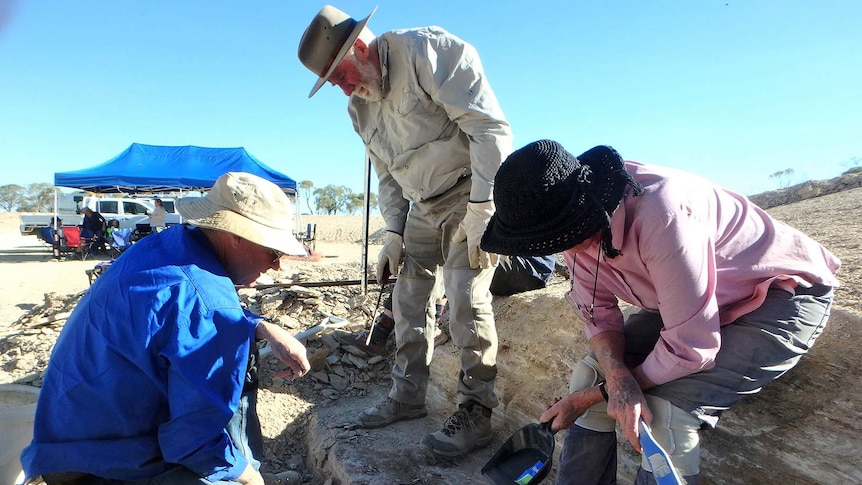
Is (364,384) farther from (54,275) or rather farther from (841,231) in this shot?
(54,275)

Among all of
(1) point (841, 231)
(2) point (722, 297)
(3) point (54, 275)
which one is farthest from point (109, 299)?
(3) point (54, 275)

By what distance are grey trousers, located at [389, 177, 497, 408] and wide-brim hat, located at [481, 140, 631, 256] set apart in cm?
107

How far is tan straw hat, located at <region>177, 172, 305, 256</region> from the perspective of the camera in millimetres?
1685

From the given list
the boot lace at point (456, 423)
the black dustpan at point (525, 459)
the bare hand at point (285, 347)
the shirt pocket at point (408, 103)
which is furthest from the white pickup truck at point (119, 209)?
the black dustpan at point (525, 459)

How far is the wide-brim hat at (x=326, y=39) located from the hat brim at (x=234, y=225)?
1.10 metres

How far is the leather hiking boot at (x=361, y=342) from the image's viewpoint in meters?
4.01

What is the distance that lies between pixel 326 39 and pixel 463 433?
207 centimetres

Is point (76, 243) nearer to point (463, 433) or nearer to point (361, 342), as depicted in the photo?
point (361, 342)

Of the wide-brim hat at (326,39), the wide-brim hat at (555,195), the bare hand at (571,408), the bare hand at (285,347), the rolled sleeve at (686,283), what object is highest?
the wide-brim hat at (326,39)

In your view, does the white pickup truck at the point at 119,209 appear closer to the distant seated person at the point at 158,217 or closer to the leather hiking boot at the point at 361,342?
the distant seated person at the point at 158,217

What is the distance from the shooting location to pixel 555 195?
144cm

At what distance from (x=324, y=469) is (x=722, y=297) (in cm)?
220

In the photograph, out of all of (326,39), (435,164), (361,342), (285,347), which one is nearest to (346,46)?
(326,39)

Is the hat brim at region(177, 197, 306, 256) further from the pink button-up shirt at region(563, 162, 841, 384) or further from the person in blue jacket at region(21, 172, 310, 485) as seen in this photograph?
the pink button-up shirt at region(563, 162, 841, 384)
